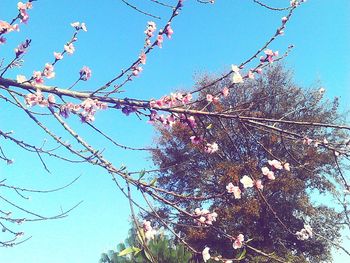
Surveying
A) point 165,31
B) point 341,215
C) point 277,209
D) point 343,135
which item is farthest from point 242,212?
point 165,31

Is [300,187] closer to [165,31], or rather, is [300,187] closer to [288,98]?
[288,98]

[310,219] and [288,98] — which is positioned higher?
[288,98]

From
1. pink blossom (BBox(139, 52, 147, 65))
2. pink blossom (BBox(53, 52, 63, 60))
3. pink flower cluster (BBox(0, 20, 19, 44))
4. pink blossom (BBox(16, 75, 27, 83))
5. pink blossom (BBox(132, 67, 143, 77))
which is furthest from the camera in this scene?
pink blossom (BBox(132, 67, 143, 77))

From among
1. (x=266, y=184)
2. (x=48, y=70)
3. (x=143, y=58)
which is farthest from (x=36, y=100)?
(x=266, y=184)

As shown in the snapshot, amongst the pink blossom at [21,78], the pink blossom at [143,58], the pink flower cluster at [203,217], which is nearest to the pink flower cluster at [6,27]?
the pink blossom at [21,78]

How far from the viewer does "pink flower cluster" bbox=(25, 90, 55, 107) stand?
2.23m

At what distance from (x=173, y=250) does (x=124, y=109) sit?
5.73 metres

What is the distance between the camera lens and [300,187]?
13141mm

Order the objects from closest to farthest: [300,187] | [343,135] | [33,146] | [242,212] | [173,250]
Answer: [33,146], [173,250], [242,212], [300,187], [343,135]

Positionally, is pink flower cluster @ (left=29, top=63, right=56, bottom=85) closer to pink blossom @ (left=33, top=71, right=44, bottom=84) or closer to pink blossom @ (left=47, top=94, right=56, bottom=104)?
pink blossom @ (left=33, top=71, right=44, bottom=84)

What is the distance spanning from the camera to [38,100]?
7.31 feet

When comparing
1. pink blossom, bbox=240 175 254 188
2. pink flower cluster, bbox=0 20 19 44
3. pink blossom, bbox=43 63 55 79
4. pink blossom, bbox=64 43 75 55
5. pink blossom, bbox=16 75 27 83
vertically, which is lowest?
pink blossom, bbox=240 175 254 188

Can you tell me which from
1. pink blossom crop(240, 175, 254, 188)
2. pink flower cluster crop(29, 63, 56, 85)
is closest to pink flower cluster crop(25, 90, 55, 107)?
pink flower cluster crop(29, 63, 56, 85)

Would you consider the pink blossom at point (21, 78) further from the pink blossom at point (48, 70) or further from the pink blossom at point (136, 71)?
the pink blossom at point (136, 71)
